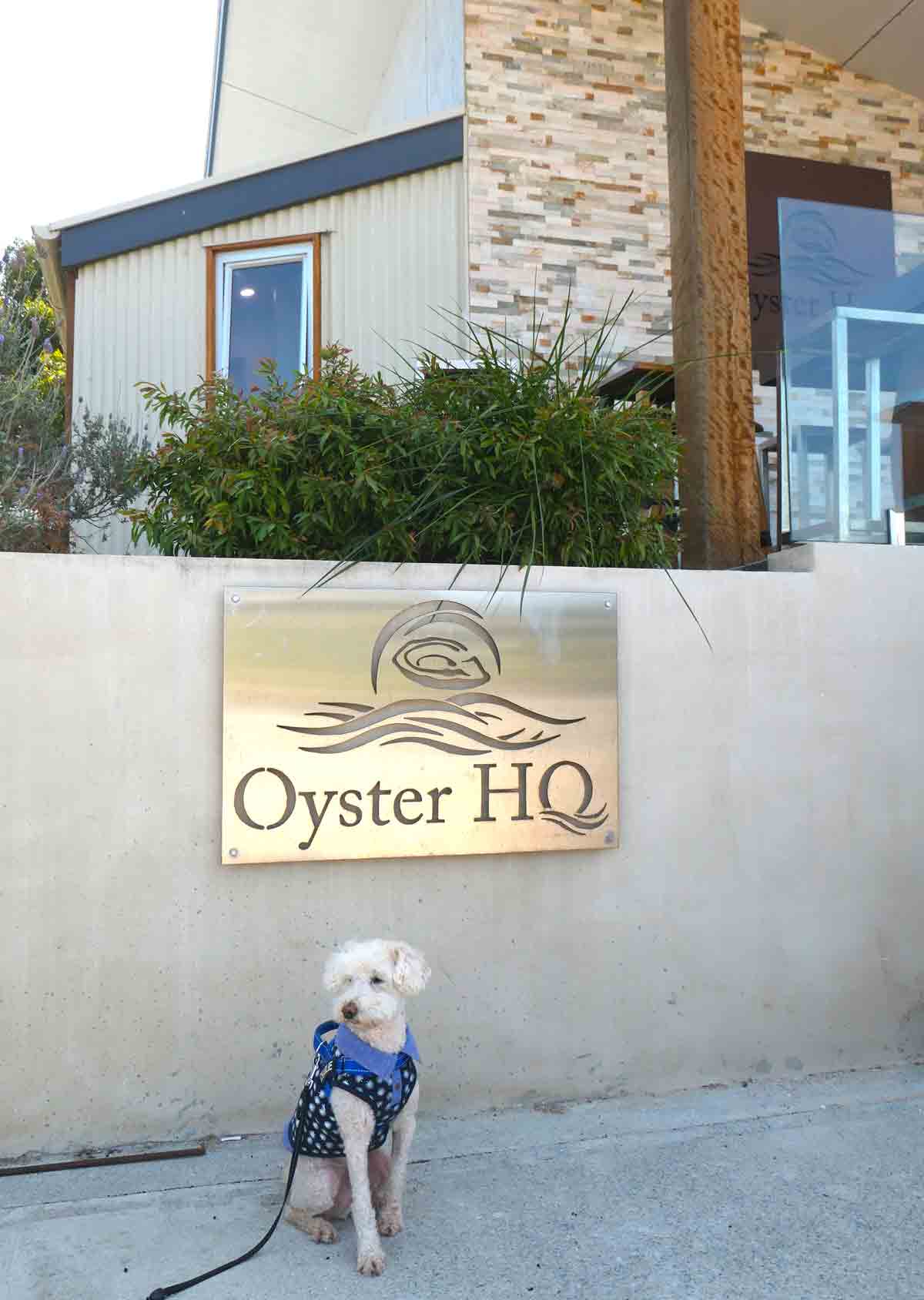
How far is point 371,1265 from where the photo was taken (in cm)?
288

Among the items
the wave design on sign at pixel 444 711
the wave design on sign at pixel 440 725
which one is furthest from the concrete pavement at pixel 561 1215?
the wave design on sign at pixel 440 725

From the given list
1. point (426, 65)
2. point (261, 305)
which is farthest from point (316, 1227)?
point (426, 65)

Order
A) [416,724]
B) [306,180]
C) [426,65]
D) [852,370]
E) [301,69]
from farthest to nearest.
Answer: [301,69] → [426,65] → [306,180] → [852,370] → [416,724]

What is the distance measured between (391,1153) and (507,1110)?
3.00 ft

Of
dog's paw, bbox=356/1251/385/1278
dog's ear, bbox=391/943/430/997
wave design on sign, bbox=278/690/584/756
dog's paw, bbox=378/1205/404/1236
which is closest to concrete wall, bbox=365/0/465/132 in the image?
wave design on sign, bbox=278/690/584/756

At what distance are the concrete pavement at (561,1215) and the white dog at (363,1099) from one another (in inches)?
4.1

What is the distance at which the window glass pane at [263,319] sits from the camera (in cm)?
802

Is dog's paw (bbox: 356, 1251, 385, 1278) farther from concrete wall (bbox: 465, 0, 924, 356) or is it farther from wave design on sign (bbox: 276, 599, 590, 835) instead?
concrete wall (bbox: 465, 0, 924, 356)

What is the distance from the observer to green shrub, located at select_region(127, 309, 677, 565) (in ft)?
13.6

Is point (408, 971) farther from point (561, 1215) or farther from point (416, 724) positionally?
point (416, 724)

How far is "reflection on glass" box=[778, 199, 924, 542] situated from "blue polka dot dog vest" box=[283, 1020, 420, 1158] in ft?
9.64

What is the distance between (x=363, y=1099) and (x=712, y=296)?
3.74 meters

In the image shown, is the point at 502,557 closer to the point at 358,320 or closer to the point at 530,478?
the point at 530,478

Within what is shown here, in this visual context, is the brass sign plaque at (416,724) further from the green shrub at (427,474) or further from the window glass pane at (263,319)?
the window glass pane at (263,319)
